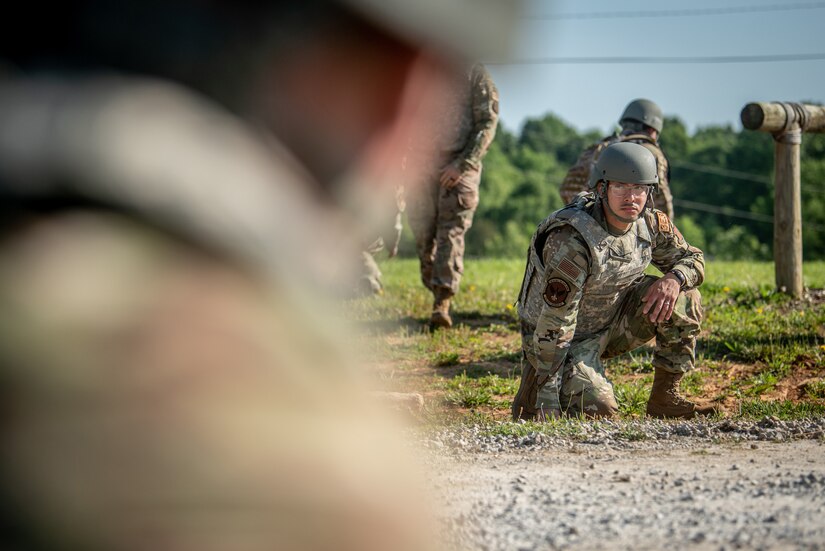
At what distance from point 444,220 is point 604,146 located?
6.30ft

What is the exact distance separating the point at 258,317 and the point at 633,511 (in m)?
2.57

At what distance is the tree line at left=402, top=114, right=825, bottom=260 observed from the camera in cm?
6274

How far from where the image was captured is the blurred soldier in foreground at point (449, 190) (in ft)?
33.6

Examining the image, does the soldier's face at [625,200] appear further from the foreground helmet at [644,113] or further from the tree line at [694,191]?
the tree line at [694,191]

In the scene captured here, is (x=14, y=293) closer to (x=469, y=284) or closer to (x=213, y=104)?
(x=213, y=104)

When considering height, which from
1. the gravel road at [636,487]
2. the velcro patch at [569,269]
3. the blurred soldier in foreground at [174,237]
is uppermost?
the velcro patch at [569,269]

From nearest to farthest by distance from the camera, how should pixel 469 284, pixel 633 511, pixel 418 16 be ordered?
1. pixel 418 16
2. pixel 633 511
3. pixel 469 284

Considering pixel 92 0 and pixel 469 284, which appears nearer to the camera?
pixel 92 0

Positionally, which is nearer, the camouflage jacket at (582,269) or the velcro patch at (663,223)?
the camouflage jacket at (582,269)

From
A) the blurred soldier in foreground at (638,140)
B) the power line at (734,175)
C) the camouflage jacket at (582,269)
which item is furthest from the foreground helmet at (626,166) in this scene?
the power line at (734,175)

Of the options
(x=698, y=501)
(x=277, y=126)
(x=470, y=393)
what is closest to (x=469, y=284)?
(x=470, y=393)

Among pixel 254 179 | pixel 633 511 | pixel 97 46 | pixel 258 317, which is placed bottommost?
pixel 633 511

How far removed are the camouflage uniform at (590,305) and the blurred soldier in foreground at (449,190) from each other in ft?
11.2

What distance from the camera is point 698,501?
142 inches
